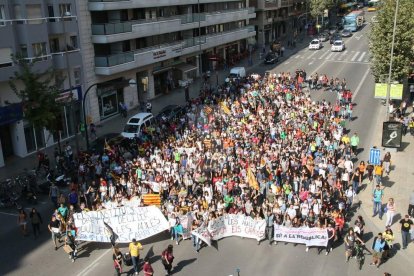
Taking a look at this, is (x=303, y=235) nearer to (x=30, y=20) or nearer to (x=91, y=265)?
(x=91, y=265)

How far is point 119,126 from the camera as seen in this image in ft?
133

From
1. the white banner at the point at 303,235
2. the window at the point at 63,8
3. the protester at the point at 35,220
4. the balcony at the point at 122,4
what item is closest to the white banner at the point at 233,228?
the white banner at the point at 303,235

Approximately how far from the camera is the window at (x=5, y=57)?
30.4 meters

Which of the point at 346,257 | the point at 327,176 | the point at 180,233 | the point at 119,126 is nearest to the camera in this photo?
the point at 346,257

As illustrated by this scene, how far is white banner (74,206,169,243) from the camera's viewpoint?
19.5 metres

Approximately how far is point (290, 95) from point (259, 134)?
38.8ft

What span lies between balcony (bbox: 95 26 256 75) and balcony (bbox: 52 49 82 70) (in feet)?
8.15

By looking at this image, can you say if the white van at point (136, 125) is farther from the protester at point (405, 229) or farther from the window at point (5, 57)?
the protester at point (405, 229)

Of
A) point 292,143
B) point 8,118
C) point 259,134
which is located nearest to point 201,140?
point 259,134

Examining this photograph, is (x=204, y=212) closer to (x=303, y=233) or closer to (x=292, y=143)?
(x=303, y=233)

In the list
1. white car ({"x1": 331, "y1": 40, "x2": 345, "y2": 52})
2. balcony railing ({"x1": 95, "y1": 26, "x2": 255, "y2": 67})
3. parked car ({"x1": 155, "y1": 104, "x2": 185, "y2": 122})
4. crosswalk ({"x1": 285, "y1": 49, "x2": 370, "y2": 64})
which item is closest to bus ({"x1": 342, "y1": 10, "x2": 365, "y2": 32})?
white car ({"x1": 331, "y1": 40, "x2": 345, "y2": 52})

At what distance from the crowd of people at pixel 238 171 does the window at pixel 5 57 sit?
309 inches

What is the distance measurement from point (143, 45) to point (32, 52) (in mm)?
15874

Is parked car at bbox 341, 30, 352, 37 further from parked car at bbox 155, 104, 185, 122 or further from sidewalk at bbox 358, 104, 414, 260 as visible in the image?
sidewalk at bbox 358, 104, 414, 260
